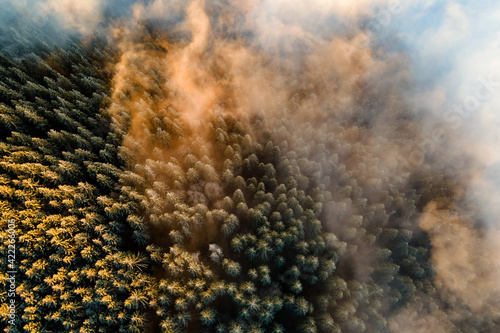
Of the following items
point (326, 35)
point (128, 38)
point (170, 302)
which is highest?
point (326, 35)

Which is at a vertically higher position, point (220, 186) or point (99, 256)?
point (220, 186)

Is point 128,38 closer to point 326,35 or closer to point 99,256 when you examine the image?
point 99,256

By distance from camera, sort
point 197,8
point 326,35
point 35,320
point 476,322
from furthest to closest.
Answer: point 326,35
point 197,8
point 476,322
point 35,320

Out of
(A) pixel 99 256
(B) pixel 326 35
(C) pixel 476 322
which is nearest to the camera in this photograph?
(A) pixel 99 256

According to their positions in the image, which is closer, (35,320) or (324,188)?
(35,320)

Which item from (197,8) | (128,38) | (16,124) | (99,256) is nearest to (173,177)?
(99,256)

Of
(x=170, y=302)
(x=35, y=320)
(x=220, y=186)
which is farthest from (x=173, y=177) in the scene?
(x=35, y=320)
